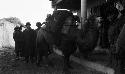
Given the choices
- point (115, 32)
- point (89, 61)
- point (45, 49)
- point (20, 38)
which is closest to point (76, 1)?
point (20, 38)

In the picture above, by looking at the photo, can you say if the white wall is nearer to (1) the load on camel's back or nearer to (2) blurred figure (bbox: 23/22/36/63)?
(2) blurred figure (bbox: 23/22/36/63)

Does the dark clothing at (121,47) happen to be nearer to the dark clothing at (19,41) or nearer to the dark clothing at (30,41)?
the dark clothing at (30,41)

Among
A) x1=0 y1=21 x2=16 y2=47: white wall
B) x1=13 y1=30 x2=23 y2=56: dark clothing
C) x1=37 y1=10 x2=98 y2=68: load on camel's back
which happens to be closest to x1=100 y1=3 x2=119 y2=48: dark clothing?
x1=37 y1=10 x2=98 y2=68: load on camel's back

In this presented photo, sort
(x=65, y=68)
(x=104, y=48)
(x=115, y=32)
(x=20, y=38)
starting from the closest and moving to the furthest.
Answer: (x=115, y=32) → (x=65, y=68) → (x=104, y=48) → (x=20, y=38)

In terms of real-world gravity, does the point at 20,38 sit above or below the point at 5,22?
below

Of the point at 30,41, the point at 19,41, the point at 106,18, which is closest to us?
the point at 106,18

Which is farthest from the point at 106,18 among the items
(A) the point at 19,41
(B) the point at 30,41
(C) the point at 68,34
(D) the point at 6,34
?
(D) the point at 6,34

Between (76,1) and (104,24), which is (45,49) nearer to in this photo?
(104,24)

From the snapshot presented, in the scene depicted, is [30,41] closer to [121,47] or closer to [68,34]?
[68,34]

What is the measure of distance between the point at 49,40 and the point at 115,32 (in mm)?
2707

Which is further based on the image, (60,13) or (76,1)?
(76,1)

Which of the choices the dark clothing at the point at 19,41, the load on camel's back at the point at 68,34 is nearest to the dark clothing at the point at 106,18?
the load on camel's back at the point at 68,34

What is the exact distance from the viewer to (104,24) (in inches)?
375

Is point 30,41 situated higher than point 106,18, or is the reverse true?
point 106,18
